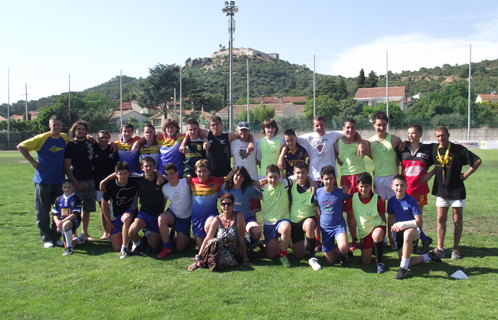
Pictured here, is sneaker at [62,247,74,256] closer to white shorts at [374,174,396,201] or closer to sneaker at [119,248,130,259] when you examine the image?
sneaker at [119,248,130,259]

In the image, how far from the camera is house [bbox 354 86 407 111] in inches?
2808

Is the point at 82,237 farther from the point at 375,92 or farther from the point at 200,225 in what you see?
the point at 375,92

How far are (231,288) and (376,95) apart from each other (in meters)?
72.7

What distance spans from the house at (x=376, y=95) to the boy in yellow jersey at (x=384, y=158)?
224 ft

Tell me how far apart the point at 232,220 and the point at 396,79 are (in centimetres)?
13256

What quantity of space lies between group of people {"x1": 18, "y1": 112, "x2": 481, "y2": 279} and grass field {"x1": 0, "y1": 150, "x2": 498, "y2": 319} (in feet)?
0.83

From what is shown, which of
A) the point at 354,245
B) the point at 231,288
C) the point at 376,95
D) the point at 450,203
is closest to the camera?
the point at 231,288

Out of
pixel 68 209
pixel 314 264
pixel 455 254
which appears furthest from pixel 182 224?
pixel 455 254

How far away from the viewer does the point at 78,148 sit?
614 cm

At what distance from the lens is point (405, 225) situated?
4715 mm

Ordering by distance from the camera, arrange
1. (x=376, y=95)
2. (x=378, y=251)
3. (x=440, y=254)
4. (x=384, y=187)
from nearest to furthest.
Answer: (x=378, y=251) → (x=440, y=254) → (x=384, y=187) → (x=376, y=95)

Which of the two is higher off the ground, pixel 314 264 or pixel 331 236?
pixel 331 236

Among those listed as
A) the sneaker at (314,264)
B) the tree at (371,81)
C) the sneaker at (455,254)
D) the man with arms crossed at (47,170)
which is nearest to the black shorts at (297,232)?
the sneaker at (314,264)

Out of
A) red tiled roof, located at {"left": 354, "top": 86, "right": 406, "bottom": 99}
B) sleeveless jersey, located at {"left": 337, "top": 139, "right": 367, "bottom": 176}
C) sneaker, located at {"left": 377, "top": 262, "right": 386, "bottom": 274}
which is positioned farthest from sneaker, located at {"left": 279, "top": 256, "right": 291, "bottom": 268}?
red tiled roof, located at {"left": 354, "top": 86, "right": 406, "bottom": 99}
